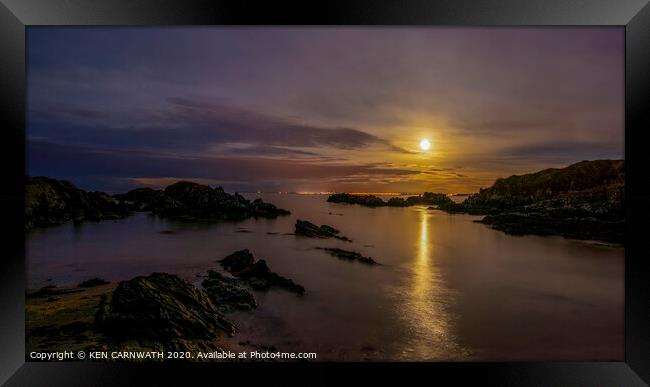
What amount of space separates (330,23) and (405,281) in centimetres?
287

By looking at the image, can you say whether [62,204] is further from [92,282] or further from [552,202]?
[552,202]

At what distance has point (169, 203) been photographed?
12.3ft

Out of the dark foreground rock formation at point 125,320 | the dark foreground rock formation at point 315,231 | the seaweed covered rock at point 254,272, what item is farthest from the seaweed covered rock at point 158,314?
the dark foreground rock formation at point 315,231

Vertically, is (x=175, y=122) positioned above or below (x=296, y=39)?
below

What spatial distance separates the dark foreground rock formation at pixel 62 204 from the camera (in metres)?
3.18

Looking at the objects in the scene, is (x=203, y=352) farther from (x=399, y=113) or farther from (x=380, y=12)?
(x=380, y=12)

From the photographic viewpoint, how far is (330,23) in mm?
2686

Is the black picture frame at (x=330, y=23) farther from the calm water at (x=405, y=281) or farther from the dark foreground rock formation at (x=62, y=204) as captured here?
the dark foreground rock formation at (x=62, y=204)

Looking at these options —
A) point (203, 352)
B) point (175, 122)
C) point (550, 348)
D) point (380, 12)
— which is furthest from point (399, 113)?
point (203, 352)

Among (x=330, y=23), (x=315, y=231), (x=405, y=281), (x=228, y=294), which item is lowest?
(x=228, y=294)

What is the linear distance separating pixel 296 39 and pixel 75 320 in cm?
382

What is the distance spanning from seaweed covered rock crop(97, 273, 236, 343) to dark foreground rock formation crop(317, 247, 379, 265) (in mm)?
1408

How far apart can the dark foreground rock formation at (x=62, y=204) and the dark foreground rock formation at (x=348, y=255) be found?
8.41ft

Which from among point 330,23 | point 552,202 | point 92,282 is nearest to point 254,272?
point 92,282
